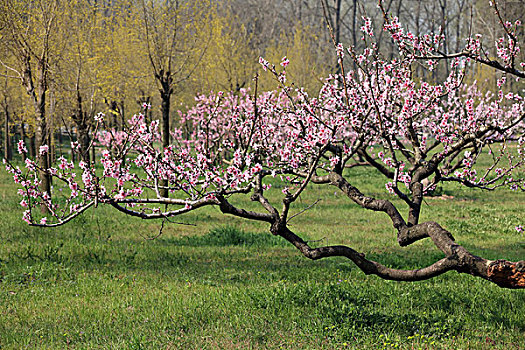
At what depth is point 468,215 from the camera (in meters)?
12.2

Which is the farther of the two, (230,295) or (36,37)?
(36,37)

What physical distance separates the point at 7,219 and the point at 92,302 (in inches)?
226

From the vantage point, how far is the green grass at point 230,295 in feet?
15.8

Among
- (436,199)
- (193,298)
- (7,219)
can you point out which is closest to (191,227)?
(7,219)

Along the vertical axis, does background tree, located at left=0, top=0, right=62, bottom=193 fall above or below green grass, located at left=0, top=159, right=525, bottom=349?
above

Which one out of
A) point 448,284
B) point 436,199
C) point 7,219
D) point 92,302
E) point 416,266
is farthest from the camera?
point 436,199

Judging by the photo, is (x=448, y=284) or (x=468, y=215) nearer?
(x=448, y=284)

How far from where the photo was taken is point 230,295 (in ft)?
19.5

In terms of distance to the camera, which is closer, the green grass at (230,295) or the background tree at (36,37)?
the green grass at (230,295)

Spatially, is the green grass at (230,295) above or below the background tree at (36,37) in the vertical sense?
below

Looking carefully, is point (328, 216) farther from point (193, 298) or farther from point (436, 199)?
point (193, 298)

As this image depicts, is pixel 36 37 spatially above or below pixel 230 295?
above

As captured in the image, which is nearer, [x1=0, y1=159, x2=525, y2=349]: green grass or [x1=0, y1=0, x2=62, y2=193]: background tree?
[x1=0, y1=159, x2=525, y2=349]: green grass

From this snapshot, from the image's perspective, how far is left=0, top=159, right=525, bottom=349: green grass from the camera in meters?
4.83
